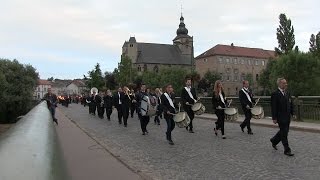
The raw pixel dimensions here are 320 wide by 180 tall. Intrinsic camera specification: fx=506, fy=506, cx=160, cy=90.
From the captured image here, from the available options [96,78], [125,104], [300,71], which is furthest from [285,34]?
[125,104]

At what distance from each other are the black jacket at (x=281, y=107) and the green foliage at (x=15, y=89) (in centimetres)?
4179

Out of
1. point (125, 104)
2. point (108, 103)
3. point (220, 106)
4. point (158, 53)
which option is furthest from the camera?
point (158, 53)

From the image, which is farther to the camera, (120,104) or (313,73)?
(313,73)

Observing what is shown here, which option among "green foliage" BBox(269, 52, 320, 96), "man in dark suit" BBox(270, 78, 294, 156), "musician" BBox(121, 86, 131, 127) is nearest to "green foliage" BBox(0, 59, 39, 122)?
"musician" BBox(121, 86, 131, 127)

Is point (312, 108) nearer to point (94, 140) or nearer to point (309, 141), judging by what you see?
point (309, 141)

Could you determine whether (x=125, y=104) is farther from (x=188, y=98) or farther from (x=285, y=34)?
(x=285, y=34)

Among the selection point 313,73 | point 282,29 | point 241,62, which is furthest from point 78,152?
point 241,62

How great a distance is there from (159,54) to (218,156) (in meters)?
150

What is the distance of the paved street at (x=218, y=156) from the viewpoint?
9578 millimetres

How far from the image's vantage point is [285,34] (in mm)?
92062

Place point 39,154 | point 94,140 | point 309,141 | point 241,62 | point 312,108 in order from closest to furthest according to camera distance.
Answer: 1. point 39,154
2. point 309,141
3. point 94,140
4. point 312,108
5. point 241,62

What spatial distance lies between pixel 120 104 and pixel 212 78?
92237 millimetres

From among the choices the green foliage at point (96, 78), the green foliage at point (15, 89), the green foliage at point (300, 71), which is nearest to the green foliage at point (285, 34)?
the green foliage at point (300, 71)

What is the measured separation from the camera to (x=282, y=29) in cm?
9231
